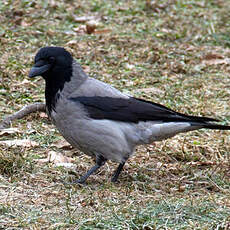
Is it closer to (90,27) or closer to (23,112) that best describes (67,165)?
A: (23,112)

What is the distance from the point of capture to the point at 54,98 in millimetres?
5254

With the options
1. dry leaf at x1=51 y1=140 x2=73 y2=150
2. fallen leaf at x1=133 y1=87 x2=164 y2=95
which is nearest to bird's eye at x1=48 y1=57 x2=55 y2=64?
dry leaf at x1=51 y1=140 x2=73 y2=150

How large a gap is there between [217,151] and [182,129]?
733 mm

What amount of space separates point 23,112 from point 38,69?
1.27 m

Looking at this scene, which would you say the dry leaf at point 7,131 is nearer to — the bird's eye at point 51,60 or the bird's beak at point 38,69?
the bird's beak at point 38,69

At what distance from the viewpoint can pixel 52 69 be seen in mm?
5320

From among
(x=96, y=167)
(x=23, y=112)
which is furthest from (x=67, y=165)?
(x=23, y=112)

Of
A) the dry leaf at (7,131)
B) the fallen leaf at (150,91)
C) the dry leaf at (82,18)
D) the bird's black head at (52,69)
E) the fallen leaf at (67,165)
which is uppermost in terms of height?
the bird's black head at (52,69)

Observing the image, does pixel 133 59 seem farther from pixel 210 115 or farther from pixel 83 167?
pixel 83 167

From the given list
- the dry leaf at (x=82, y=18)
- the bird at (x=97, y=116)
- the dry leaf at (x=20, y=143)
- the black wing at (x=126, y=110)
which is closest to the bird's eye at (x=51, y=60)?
the bird at (x=97, y=116)

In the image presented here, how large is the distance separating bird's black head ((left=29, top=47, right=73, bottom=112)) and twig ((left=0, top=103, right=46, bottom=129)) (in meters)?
1.08

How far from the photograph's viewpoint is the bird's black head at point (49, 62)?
5.24m

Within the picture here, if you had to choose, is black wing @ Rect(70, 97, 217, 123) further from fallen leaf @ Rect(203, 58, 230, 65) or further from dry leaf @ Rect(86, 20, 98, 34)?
dry leaf @ Rect(86, 20, 98, 34)

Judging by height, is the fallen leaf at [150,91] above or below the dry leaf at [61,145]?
below
